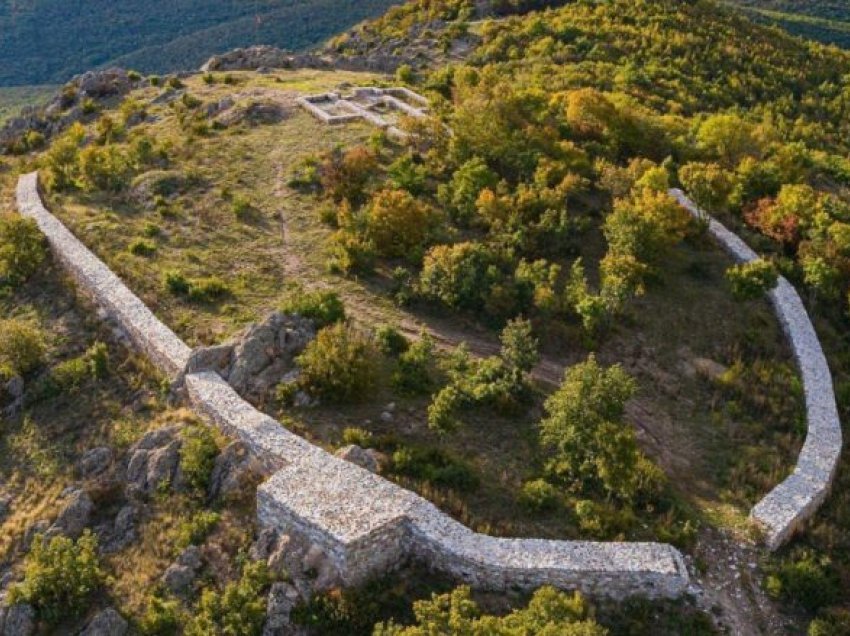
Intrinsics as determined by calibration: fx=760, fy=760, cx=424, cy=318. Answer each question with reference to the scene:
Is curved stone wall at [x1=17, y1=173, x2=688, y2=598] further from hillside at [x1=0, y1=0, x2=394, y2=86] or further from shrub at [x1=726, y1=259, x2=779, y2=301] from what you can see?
hillside at [x1=0, y1=0, x2=394, y2=86]

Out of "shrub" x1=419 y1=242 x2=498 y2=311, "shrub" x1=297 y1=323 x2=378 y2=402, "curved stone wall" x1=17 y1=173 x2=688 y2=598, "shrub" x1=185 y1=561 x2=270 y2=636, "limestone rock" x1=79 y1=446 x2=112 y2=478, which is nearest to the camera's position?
"shrub" x1=185 y1=561 x2=270 y2=636

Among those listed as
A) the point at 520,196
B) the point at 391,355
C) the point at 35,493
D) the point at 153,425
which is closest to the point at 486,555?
the point at 391,355

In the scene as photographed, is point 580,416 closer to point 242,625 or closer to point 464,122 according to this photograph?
point 242,625

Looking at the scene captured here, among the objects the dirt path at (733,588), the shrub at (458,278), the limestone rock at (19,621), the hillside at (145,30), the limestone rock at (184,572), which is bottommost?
the hillside at (145,30)

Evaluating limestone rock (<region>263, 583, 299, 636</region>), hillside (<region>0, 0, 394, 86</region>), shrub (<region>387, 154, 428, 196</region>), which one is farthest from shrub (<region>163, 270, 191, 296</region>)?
hillside (<region>0, 0, 394, 86</region>)

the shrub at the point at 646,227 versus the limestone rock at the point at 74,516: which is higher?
the shrub at the point at 646,227

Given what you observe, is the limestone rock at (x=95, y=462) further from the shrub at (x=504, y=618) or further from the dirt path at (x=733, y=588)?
the dirt path at (x=733, y=588)

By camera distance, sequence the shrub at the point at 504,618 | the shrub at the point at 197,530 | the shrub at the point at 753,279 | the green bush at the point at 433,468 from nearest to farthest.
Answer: the shrub at the point at 504,618
the shrub at the point at 197,530
the green bush at the point at 433,468
the shrub at the point at 753,279

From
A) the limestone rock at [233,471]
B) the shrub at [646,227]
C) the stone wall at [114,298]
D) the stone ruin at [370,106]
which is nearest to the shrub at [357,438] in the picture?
the limestone rock at [233,471]
